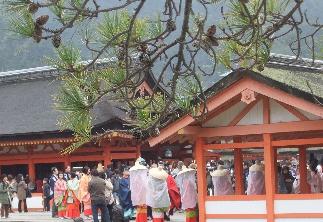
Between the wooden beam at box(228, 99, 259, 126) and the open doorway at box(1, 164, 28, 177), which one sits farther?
the open doorway at box(1, 164, 28, 177)

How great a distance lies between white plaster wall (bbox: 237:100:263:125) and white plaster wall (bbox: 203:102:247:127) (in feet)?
0.56

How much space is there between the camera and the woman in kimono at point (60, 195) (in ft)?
66.4

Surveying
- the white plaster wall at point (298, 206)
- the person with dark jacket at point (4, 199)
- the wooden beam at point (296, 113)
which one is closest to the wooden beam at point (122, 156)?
the person with dark jacket at point (4, 199)

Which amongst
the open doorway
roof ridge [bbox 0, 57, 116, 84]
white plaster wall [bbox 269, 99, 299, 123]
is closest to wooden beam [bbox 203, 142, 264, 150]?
white plaster wall [bbox 269, 99, 299, 123]

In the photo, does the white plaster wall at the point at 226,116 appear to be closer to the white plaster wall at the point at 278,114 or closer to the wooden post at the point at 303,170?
the white plaster wall at the point at 278,114

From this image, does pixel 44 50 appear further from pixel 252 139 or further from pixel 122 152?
pixel 252 139

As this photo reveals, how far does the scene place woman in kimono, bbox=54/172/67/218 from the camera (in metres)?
20.2

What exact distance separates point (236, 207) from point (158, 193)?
116 inches

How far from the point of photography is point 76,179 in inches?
774

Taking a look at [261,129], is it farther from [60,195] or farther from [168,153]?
[168,153]

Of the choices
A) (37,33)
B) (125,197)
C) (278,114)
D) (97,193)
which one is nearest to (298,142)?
(278,114)

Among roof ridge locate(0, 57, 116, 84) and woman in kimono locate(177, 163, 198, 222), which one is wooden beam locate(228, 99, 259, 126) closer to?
woman in kimono locate(177, 163, 198, 222)

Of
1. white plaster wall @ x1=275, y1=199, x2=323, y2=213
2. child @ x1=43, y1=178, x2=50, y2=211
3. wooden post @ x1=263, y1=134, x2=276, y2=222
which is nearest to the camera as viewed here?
white plaster wall @ x1=275, y1=199, x2=323, y2=213

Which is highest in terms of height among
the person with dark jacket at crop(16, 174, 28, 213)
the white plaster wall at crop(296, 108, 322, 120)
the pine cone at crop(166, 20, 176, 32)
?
the white plaster wall at crop(296, 108, 322, 120)
